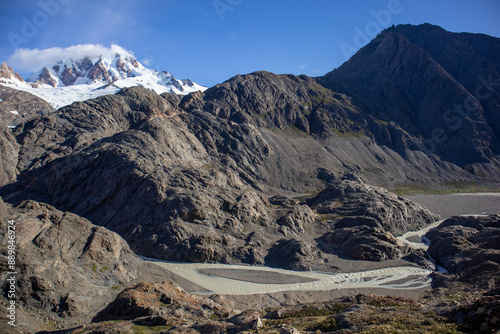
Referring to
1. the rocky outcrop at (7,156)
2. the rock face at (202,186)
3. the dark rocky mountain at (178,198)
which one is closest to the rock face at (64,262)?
the dark rocky mountain at (178,198)

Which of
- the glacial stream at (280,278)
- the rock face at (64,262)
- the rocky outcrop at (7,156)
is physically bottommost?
the glacial stream at (280,278)

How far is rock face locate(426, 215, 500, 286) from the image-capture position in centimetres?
5194

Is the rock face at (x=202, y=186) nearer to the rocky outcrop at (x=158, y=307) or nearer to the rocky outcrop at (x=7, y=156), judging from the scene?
the rocky outcrop at (x=7, y=156)

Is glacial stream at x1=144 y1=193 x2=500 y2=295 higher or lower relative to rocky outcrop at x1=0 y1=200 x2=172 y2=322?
lower

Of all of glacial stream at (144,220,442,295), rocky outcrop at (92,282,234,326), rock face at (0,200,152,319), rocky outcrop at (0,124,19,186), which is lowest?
glacial stream at (144,220,442,295)

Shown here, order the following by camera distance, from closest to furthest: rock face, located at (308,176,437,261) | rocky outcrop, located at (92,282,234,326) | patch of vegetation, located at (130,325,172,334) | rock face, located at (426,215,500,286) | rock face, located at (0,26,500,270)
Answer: patch of vegetation, located at (130,325,172,334) < rocky outcrop, located at (92,282,234,326) < rock face, located at (426,215,500,286) < rock face, located at (308,176,437,261) < rock face, located at (0,26,500,270)

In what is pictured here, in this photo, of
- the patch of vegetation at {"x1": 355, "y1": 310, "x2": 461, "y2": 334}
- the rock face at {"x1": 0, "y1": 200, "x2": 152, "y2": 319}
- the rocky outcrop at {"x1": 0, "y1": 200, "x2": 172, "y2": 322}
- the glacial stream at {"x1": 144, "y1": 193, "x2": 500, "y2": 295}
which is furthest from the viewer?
the glacial stream at {"x1": 144, "y1": 193, "x2": 500, "y2": 295}

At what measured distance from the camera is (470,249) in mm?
64000

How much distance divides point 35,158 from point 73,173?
35.7 metres

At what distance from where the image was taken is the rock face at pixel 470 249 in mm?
51938

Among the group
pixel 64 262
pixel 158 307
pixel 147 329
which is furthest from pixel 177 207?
pixel 147 329

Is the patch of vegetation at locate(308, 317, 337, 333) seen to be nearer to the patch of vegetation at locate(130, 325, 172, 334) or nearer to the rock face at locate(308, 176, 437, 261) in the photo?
the patch of vegetation at locate(130, 325, 172, 334)

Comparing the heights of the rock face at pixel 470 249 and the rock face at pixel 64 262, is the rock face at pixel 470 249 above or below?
below

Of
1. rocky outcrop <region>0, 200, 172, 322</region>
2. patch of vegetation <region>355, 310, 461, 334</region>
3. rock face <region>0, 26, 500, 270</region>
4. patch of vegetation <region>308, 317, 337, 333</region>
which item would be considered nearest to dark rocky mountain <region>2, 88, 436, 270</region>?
rock face <region>0, 26, 500, 270</region>
